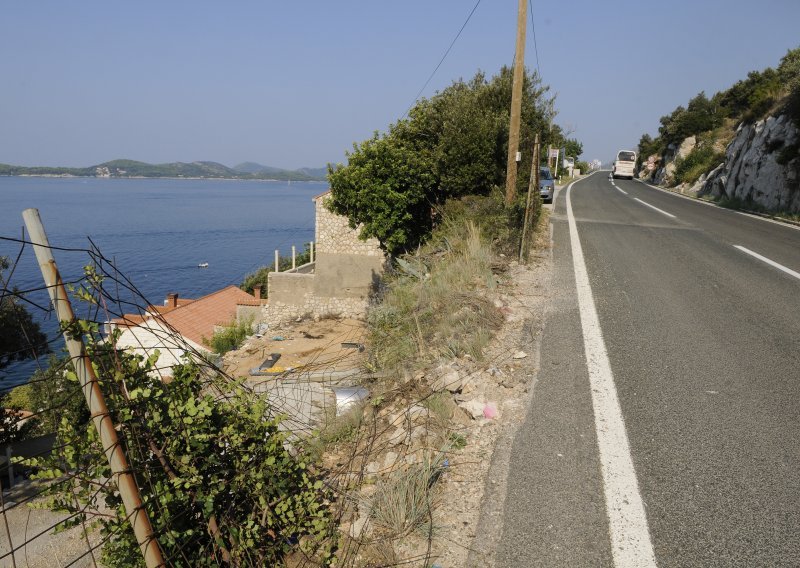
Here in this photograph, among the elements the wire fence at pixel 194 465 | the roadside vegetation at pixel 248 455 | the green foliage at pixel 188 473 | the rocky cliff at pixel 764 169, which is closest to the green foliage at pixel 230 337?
the roadside vegetation at pixel 248 455

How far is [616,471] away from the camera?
3.38 m

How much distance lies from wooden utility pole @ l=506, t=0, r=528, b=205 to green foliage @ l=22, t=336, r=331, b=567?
12.1 metres

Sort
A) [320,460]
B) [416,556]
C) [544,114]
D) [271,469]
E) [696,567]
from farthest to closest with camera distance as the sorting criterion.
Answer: [544,114] → [320,460] → [271,469] → [416,556] → [696,567]

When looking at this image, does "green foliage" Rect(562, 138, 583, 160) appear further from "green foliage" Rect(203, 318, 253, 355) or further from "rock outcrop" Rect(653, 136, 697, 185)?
"green foliage" Rect(203, 318, 253, 355)

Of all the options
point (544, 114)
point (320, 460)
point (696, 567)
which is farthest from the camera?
point (544, 114)

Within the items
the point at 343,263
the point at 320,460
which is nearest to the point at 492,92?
the point at 343,263

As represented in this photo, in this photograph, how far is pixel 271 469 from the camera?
3.05 m

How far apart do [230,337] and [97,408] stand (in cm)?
2461

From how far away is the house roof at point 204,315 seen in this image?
2812cm

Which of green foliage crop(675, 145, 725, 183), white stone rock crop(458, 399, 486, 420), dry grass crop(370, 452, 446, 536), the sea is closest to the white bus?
green foliage crop(675, 145, 725, 183)

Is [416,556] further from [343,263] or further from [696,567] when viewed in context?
[343,263]

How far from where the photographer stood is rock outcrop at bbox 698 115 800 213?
19.6 meters

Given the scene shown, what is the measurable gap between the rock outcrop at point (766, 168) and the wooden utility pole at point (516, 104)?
11356 mm

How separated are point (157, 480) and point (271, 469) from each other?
63 cm
